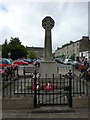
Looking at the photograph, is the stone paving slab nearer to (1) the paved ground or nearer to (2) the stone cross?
(1) the paved ground

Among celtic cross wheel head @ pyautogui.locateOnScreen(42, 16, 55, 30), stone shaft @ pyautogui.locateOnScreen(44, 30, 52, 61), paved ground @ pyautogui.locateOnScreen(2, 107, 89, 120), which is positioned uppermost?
celtic cross wheel head @ pyautogui.locateOnScreen(42, 16, 55, 30)

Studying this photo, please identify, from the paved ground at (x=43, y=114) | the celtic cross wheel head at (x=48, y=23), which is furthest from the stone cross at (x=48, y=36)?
the paved ground at (x=43, y=114)

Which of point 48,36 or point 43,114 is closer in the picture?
point 43,114

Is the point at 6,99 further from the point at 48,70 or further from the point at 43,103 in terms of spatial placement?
the point at 48,70

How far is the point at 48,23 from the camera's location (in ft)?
34.3

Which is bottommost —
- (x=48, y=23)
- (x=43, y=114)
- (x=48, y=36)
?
(x=43, y=114)

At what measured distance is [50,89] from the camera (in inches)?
287

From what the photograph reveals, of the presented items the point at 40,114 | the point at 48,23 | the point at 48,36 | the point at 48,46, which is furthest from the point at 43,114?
the point at 48,23

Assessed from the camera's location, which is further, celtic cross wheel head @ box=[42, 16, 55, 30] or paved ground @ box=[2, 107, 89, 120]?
celtic cross wheel head @ box=[42, 16, 55, 30]

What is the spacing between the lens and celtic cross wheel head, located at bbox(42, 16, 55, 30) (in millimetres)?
10453

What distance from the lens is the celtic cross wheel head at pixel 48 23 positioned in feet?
34.3

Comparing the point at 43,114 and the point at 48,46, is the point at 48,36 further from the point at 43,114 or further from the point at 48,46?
Answer: the point at 43,114

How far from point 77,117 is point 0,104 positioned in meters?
2.66

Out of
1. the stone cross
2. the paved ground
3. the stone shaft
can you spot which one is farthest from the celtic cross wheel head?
the paved ground
